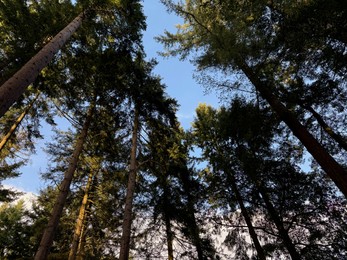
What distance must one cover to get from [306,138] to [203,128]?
16.8 feet

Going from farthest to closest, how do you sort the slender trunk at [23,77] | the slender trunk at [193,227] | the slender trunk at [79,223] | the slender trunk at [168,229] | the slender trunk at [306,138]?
the slender trunk at [168,229] → the slender trunk at [193,227] → the slender trunk at [79,223] → the slender trunk at [306,138] → the slender trunk at [23,77]

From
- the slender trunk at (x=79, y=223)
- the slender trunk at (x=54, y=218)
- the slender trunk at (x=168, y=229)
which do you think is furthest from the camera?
the slender trunk at (x=168, y=229)

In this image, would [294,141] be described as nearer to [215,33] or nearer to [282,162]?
[282,162]

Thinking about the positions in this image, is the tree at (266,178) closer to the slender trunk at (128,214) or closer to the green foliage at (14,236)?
the slender trunk at (128,214)

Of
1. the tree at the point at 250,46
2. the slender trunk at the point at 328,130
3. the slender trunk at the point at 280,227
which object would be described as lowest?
the slender trunk at the point at 280,227

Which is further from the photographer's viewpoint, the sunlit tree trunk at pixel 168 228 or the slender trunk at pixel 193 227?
the sunlit tree trunk at pixel 168 228

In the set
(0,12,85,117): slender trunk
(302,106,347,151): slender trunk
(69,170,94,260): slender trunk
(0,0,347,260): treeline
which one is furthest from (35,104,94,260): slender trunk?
(302,106,347,151): slender trunk

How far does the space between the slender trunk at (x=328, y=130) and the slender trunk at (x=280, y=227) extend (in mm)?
3427

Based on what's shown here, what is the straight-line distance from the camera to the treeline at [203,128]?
27.9 feet

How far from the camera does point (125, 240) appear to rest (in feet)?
25.0

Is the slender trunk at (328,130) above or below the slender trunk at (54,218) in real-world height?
above

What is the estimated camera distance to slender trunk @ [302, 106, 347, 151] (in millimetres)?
9578

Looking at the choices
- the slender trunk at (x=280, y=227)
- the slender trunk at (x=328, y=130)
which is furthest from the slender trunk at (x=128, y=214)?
the slender trunk at (x=328, y=130)

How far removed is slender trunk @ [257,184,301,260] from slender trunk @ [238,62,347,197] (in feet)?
10.4
